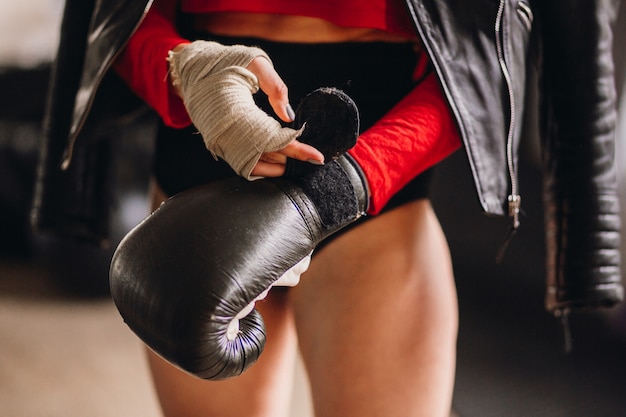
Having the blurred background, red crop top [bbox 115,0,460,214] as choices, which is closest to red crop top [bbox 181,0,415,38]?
red crop top [bbox 115,0,460,214]

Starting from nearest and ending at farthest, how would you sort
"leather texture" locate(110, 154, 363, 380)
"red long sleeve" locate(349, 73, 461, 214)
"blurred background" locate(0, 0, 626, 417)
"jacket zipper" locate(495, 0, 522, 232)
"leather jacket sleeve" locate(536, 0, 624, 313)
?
"leather texture" locate(110, 154, 363, 380) < "red long sleeve" locate(349, 73, 461, 214) < "jacket zipper" locate(495, 0, 522, 232) < "leather jacket sleeve" locate(536, 0, 624, 313) < "blurred background" locate(0, 0, 626, 417)

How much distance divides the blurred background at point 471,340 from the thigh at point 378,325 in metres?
0.84

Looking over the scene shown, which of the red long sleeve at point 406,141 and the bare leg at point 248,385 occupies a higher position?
the red long sleeve at point 406,141

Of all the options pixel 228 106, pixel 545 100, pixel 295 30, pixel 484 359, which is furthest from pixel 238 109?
pixel 484 359

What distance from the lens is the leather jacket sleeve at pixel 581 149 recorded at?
0.84m

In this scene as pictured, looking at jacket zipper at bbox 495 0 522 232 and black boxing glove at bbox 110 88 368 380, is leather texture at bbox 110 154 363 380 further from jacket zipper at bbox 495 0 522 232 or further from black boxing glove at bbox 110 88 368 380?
jacket zipper at bbox 495 0 522 232

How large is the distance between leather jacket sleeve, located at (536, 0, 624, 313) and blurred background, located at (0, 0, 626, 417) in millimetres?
716

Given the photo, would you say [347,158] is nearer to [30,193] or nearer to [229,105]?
[229,105]

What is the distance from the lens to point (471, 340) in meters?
1.88

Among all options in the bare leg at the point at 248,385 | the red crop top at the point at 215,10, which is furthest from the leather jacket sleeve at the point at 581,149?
the bare leg at the point at 248,385

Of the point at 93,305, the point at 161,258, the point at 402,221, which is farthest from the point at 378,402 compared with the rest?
the point at 93,305

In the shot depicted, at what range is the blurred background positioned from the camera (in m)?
1.68

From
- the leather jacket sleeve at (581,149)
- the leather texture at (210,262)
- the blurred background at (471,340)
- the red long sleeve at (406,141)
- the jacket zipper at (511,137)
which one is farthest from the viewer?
the blurred background at (471,340)

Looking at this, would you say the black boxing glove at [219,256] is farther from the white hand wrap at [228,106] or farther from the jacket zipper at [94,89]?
the jacket zipper at [94,89]
